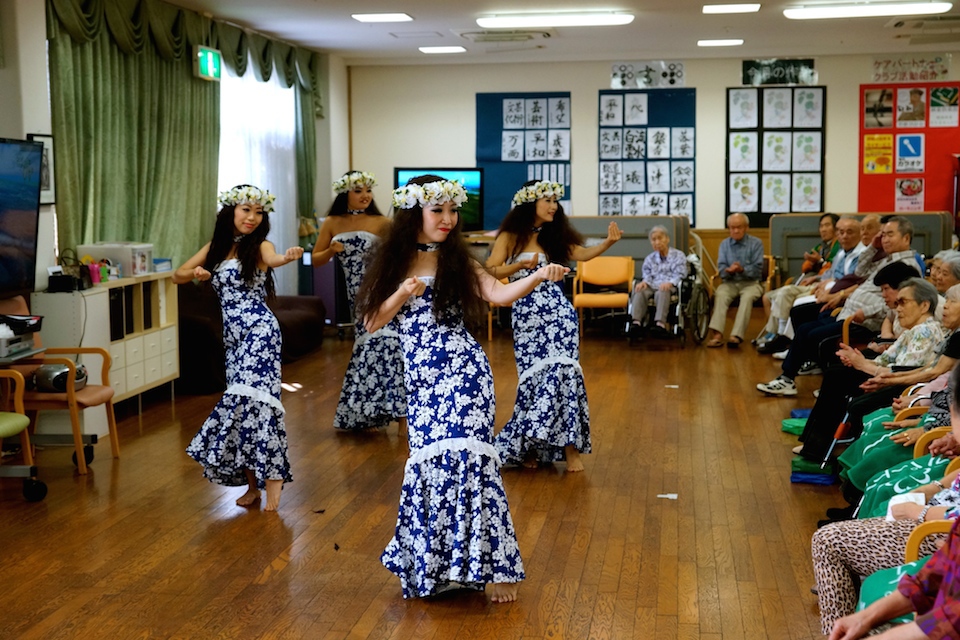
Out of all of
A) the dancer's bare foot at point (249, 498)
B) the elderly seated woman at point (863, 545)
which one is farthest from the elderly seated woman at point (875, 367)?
the dancer's bare foot at point (249, 498)

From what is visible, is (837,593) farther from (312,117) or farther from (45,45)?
(312,117)

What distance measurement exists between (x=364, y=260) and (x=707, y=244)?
7.53 m

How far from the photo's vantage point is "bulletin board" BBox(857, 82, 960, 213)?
42.9ft

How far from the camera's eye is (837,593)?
10.8ft

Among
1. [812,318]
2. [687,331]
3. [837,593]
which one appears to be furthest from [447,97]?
[837,593]

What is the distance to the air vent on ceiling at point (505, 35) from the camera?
35.1 feet

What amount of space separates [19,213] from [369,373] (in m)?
2.20

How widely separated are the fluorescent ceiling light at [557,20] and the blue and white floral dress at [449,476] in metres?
6.30

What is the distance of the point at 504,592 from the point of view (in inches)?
161

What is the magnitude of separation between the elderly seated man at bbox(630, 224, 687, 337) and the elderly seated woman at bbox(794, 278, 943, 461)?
4.68 metres

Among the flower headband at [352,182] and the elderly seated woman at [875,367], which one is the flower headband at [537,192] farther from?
the elderly seated woman at [875,367]

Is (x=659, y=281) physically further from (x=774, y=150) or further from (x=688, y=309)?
(x=774, y=150)

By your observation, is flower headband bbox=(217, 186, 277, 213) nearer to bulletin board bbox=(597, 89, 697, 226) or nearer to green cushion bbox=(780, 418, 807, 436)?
green cushion bbox=(780, 418, 807, 436)

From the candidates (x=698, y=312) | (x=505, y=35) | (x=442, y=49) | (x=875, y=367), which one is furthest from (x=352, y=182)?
(x=442, y=49)
